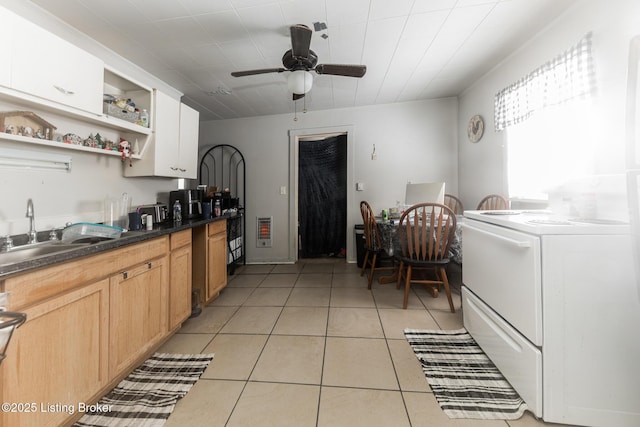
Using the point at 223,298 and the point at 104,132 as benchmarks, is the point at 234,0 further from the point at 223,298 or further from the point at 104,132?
the point at 223,298

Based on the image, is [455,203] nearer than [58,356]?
No

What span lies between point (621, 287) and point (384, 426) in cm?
114

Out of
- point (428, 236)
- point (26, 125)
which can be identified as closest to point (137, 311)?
point (26, 125)

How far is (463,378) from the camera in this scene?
1.33m

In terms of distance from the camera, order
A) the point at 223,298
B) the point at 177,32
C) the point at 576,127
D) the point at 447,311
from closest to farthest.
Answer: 1. the point at 576,127
2. the point at 177,32
3. the point at 447,311
4. the point at 223,298

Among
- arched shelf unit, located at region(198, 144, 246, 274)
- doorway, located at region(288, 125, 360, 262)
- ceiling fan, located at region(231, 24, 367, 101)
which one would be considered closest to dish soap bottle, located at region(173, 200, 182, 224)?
ceiling fan, located at region(231, 24, 367, 101)

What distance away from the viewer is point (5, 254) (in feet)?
3.93

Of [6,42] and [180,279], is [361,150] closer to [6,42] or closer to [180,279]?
[180,279]

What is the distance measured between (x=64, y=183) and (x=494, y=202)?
3.88 meters

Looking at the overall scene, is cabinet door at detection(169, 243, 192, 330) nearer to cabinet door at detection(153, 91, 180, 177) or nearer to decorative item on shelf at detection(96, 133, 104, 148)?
cabinet door at detection(153, 91, 180, 177)

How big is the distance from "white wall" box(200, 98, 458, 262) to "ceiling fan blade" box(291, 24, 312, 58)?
191cm

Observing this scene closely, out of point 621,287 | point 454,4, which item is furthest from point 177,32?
point 621,287

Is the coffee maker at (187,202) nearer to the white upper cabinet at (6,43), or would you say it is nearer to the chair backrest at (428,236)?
the white upper cabinet at (6,43)

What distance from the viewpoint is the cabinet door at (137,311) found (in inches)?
49.0
